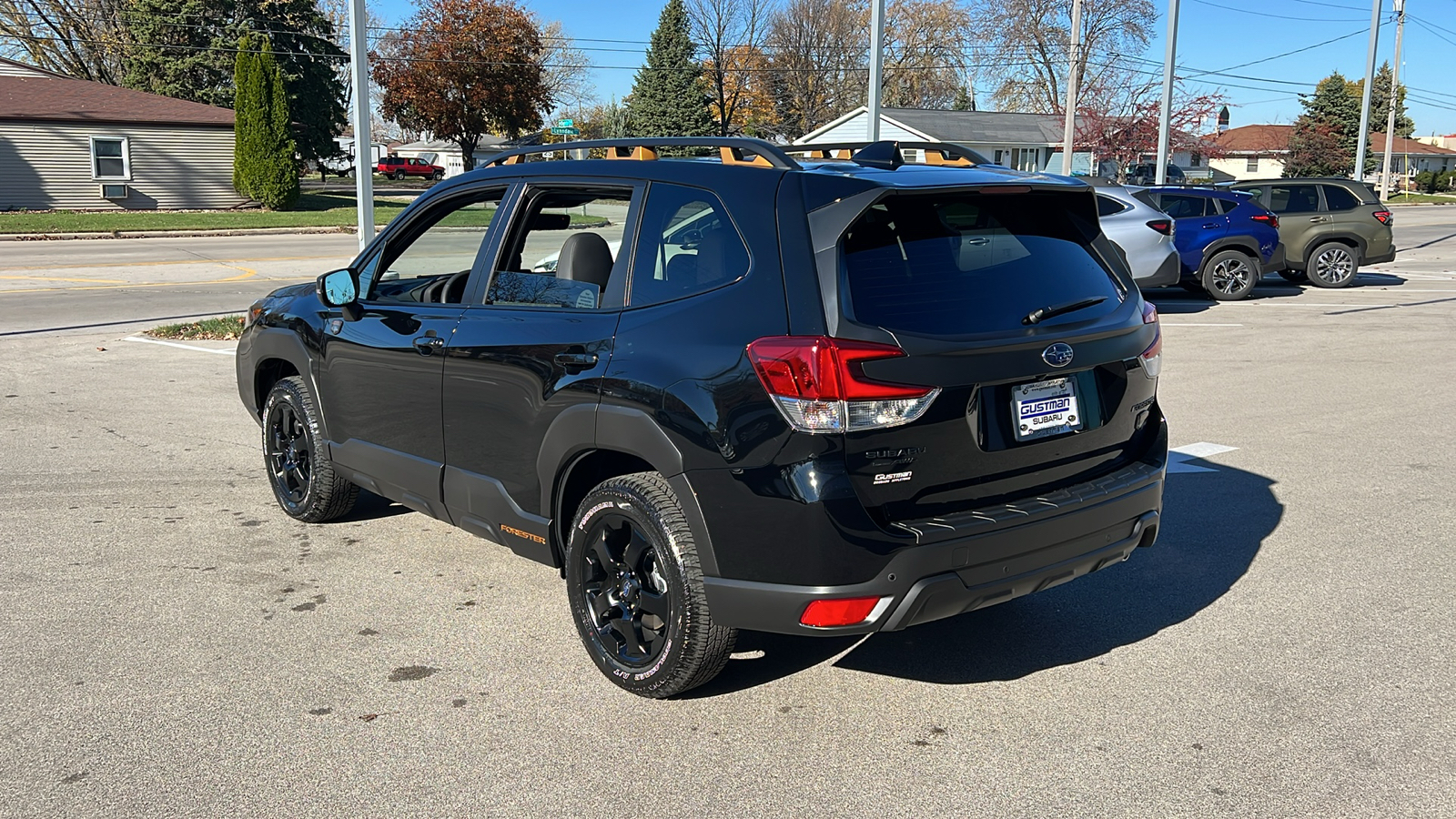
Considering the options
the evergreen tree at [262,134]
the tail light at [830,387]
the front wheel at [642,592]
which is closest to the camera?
→ the tail light at [830,387]

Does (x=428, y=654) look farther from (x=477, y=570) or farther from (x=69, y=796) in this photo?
(x=69, y=796)

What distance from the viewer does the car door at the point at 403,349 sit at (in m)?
4.91

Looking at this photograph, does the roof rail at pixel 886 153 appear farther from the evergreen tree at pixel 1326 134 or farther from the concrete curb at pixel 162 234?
the evergreen tree at pixel 1326 134

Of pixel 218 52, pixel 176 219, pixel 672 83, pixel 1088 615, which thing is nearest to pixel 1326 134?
pixel 672 83

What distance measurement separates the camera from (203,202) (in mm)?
40188

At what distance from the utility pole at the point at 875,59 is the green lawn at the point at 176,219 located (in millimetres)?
16908

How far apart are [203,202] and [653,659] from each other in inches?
1620

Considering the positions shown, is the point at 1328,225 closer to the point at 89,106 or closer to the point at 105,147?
the point at 105,147

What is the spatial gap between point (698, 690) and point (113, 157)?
41.1 metres

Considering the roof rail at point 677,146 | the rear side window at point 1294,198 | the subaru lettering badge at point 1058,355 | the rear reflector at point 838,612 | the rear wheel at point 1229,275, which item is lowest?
the rear reflector at point 838,612

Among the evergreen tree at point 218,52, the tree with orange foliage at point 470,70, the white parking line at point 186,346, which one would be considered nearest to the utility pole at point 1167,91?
the white parking line at point 186,346

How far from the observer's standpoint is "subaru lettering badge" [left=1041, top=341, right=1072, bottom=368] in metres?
3.76

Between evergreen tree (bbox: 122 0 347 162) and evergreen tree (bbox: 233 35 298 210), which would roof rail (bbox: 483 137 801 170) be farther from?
evergreen tree (bbox: 122 0 347 162)

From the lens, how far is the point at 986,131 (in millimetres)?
67875
